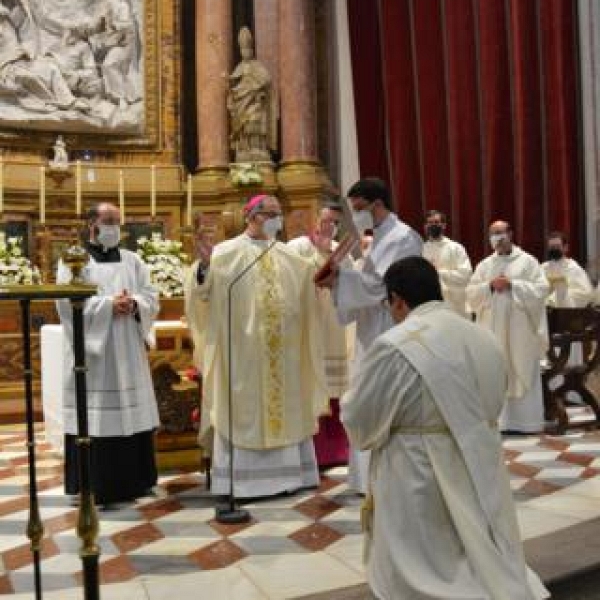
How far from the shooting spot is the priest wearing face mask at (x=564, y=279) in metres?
9.35

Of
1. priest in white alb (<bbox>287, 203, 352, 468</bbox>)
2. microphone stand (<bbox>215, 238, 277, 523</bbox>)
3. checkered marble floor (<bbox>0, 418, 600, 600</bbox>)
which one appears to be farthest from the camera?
priest in white alb (<bbox>287, 203, 352, 468</bbox>)

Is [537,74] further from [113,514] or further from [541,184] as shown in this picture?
[113,514]

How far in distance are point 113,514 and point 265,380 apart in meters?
1.17

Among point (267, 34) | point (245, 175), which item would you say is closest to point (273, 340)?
point (245, 175)

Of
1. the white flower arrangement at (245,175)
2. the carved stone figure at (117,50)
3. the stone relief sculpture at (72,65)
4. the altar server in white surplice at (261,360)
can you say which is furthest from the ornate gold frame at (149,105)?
the altar server in white surplice at (261,360)

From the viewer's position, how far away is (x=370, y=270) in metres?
5.09

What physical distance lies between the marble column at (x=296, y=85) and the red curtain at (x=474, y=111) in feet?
4.00

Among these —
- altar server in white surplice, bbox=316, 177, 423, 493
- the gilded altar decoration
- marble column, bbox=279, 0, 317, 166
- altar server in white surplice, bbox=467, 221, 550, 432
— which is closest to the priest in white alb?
the gilded altar decoration

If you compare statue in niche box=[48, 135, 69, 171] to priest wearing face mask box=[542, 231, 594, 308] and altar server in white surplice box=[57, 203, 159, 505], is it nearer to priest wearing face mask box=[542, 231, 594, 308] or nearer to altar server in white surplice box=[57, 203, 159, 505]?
altar server in white surplice box=[57, 203, 159, 505]

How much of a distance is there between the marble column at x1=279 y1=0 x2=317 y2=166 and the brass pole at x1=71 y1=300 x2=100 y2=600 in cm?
755

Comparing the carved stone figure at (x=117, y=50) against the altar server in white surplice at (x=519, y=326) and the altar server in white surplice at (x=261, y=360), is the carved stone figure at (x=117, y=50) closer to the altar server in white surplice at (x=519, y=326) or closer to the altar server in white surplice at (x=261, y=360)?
the altar server in white surplice at (x=519, y=326)

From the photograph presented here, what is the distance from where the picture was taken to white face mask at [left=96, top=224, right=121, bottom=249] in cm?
559

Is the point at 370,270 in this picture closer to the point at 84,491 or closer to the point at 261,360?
the point at 261,360

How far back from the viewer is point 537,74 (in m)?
10.5
